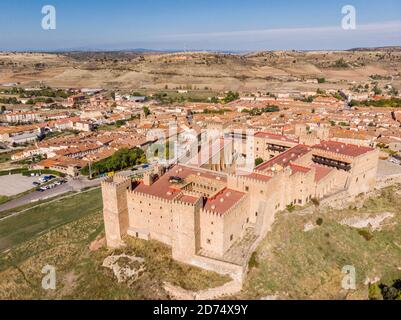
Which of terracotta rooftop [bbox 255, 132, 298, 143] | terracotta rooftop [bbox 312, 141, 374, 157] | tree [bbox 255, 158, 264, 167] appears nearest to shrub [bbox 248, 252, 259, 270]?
terracotta rooftop [bbox 312, 141, 374, 157]

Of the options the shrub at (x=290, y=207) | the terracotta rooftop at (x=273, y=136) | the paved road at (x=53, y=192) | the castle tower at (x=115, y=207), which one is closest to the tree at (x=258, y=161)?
the terracotta rooftop at (x=273, y=136)

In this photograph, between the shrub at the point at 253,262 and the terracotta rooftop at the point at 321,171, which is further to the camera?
the terracotta rooftop at the point at 321,171

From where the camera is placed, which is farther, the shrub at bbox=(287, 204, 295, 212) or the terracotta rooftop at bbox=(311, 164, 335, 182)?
the terracotta rooftop at bbox=(311, 164, 335, 182)

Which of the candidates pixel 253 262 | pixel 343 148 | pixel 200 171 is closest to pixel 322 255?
pixel 253 262

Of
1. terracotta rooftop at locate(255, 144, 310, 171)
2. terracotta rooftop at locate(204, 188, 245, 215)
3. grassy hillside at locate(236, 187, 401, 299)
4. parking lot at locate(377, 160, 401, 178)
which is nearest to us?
grassy hillside at locate(236, 187, 401, 299)

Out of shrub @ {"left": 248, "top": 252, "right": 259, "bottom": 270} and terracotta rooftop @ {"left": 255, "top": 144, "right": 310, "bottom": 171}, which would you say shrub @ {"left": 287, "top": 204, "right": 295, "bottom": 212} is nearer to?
terracotta rooftop @ {"left": 255, "top": 144, "right": 310, "bottom": 171}

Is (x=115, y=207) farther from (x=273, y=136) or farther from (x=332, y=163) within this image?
(x=273, y=136)

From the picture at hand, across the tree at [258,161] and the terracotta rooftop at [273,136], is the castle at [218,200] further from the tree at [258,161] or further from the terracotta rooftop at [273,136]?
the tree at [258,161]

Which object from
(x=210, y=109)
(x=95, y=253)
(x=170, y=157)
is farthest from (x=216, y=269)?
(x=210, y=109)
